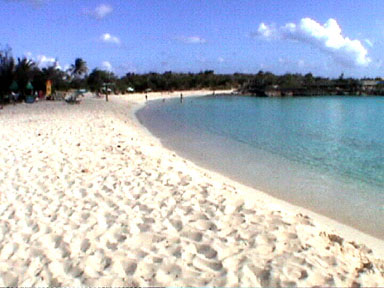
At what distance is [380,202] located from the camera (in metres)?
7.62

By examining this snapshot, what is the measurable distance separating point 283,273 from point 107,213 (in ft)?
9.51

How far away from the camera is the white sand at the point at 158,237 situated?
359 cm

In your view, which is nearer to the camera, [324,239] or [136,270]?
[136,270]

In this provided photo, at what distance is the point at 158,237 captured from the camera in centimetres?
449

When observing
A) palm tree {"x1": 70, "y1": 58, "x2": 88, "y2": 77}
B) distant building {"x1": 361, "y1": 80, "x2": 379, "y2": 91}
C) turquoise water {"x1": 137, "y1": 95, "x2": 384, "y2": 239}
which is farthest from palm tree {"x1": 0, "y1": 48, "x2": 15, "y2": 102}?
distant building {"x1": 361, "y1": 80, "x2": 379, "y2": 91}

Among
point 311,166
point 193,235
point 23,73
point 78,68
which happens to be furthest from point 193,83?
point 193,235

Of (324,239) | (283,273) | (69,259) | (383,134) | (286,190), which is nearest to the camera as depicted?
(283,273)

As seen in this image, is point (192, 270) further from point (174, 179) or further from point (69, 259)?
point (174, 179)

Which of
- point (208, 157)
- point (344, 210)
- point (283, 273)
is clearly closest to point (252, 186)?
point (344, 210)

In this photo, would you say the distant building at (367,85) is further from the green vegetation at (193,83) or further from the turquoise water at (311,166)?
the turquoise water at (311,166)

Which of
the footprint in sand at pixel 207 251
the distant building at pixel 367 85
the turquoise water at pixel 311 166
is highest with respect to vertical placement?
the distant building at pixel 367 85

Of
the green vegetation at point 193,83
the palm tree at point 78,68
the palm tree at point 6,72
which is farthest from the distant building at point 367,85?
the palm tree at point 6,72

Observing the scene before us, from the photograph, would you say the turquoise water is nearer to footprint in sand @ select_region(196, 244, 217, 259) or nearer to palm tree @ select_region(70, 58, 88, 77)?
footprint in sand @ select_region(196, 244, 217, 259)

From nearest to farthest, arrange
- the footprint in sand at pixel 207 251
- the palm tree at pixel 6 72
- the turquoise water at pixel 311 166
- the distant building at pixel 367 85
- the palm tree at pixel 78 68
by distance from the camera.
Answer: the footprint in sand at pixel 207 251 < the turquoise water at pixel 311 166 < the palm tree at pixel 6 72 < the palm tree at pixel 78 68 < the distant building at pixel 367 85
